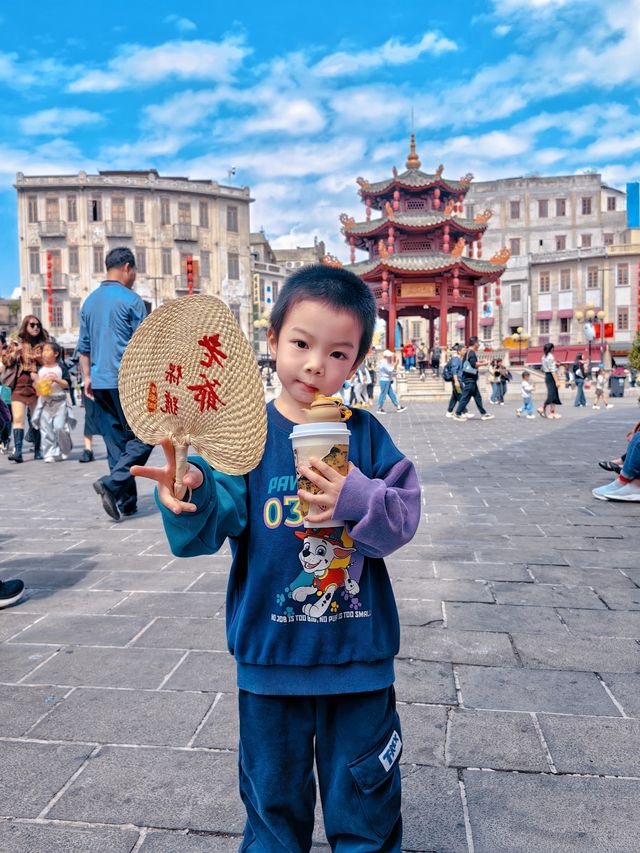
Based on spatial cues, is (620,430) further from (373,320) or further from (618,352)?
(618,352)

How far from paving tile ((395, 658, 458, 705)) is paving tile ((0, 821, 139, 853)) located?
101cm

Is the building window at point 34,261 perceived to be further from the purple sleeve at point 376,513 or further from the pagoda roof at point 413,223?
the purple sleeve at point 376,513

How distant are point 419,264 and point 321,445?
28867 millimetres

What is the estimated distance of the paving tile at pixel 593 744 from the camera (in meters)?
1.94

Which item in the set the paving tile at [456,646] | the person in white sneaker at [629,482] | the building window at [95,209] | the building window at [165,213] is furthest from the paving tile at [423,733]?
the building window at [95,209]

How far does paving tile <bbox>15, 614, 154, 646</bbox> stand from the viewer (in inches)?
115

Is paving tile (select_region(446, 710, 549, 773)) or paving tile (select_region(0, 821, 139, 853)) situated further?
paving tile (select_region(446, 710, 549, 773))

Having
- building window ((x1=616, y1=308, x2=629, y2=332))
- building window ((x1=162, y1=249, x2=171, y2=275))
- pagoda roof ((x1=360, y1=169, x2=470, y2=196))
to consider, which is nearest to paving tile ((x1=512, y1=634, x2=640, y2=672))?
pagoda roof ((x1=360, y1=169, x2=470, y2=196))

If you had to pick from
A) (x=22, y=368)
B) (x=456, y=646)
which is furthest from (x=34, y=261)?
(x=456, y=646)

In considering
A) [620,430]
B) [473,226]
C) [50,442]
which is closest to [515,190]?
[473,226]

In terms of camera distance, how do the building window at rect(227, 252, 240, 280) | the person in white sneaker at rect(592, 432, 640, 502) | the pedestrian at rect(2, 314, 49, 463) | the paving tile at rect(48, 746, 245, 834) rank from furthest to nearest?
the building window at rect(227, 252, 240, 280) < the pedestrian at rect(2, 314, 49, 463) < the person in white sneaker at rect(592, 432, 640, 502) < the paving tile at rect(48, 746, 245, 834)

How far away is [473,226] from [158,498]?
31374 mm

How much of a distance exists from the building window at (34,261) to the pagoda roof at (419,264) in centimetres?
2309

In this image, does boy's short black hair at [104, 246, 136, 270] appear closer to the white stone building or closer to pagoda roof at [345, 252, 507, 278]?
pagoda roof at [345, 252, 507, 278]
